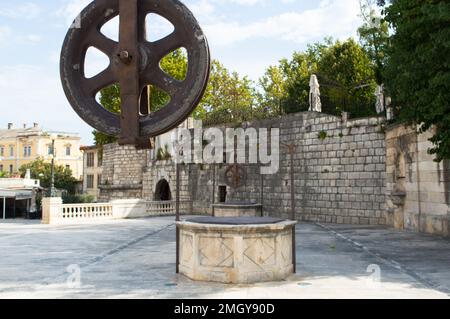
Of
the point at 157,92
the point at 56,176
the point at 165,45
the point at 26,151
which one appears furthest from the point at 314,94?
the point at 26,151

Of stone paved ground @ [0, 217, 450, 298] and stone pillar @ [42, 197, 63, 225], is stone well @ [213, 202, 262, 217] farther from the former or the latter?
stone pillar @ [42, 197, 63, 225]

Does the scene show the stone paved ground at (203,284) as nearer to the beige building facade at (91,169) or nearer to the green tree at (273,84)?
the green tree at (273,84)

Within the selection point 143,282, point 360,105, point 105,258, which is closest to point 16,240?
point 105,258

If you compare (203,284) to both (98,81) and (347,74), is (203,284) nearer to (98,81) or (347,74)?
Result: (98,81)

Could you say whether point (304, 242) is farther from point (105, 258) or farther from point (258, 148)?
point (258, 148)

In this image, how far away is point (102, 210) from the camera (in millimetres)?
21906

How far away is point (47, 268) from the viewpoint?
841 cm

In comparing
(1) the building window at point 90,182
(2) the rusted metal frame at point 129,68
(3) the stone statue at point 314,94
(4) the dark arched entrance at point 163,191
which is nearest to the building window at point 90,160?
(1) the building window at point 90,182

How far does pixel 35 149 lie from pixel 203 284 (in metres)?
66.6

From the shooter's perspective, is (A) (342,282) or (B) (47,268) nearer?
(A) (342,282)

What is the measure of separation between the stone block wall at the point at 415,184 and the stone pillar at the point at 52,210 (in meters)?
14.0

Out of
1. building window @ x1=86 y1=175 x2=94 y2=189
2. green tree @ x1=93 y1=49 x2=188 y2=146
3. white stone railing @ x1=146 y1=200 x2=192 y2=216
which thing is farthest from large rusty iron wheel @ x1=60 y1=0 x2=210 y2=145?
building window @ x1=86 y1=175 x2=94 y2=189

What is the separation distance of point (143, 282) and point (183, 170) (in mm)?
19782

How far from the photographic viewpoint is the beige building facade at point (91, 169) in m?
51.3
